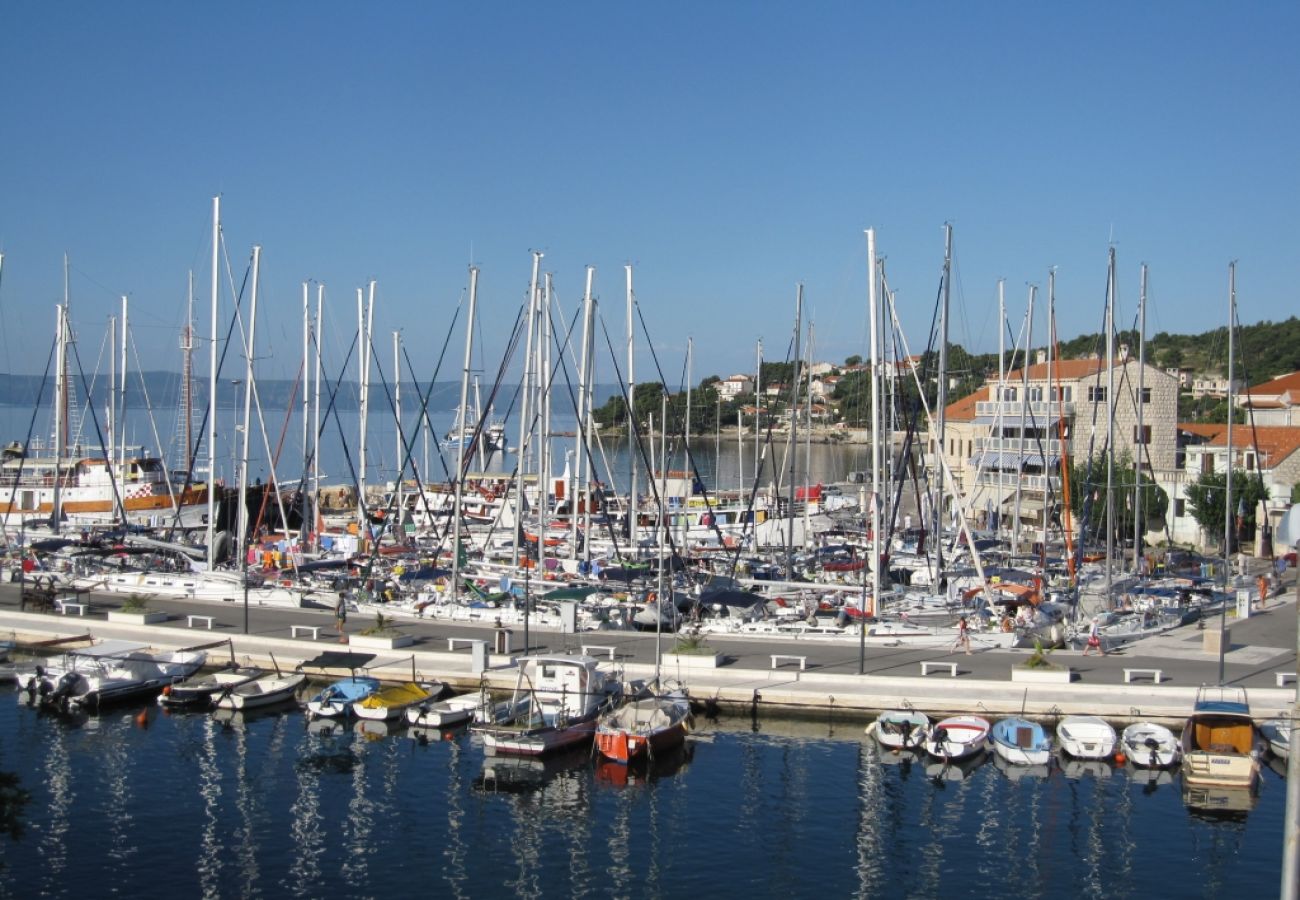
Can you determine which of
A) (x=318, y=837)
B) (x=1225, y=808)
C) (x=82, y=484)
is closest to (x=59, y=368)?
(x=82, y=484)

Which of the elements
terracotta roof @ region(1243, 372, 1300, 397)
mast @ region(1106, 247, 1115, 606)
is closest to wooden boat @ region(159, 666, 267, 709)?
mast @ region(1106, 247, 1115, 606)

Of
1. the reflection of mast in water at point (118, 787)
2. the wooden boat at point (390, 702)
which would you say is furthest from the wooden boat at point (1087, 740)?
the reflection of mast in water at point (118, 787)

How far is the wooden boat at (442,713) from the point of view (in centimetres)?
3259

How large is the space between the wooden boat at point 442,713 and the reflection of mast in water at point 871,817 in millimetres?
9717

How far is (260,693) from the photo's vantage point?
114 feet

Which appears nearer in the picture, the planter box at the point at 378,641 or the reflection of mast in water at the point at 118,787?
the reflection of mast in water at the point at 118,787

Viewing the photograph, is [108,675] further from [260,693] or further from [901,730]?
[901,730]

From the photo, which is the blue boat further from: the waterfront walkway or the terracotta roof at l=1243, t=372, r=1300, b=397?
the terracotta roof at l=1243, t=372, r=1300, b=397

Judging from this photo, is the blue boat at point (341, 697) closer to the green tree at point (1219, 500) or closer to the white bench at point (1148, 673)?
the white bench at point (1148, 673)

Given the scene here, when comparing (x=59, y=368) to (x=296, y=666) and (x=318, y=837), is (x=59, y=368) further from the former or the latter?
(x=318, y=837)

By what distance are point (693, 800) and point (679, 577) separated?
19986mm

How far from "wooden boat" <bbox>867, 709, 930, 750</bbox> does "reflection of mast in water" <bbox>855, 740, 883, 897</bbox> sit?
0.42 m

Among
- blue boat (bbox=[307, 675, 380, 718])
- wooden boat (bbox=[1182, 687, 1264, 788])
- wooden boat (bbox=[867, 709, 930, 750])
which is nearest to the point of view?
wooden boat (bbox=[1182, 687, 1264, 788])

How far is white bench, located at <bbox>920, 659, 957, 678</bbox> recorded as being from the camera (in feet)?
112
